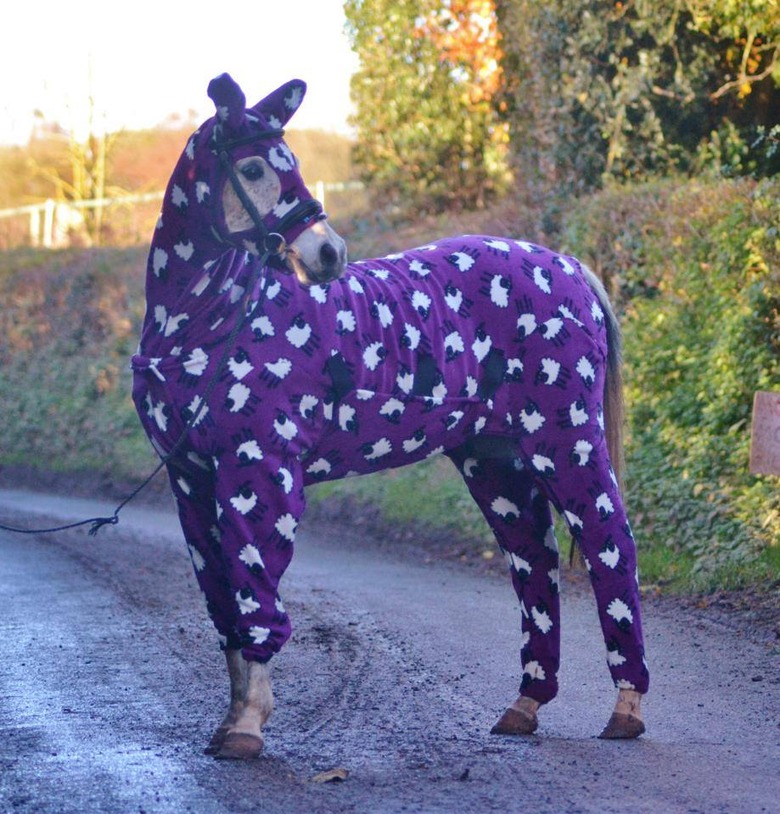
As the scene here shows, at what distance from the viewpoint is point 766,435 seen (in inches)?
307

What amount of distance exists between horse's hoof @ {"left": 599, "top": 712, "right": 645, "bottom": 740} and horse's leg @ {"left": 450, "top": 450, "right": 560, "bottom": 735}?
294 mm

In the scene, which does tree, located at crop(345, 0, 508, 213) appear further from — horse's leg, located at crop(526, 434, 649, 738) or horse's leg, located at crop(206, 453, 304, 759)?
horse's leg, located at crop(206, 453, 304, 759)

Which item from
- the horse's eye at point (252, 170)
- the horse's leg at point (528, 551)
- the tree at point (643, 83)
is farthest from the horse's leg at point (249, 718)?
the tree at point (643, 83)

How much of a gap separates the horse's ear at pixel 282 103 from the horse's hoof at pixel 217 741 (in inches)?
78.4

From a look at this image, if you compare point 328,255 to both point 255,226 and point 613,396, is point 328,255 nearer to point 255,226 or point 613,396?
point 255,226

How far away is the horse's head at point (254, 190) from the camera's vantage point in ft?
14.1

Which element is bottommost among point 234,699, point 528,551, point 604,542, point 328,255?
point 234,699

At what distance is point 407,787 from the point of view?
4.04 meters

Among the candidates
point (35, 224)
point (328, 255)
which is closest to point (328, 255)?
point (328, 255)

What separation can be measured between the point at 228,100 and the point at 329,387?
3.20 feet

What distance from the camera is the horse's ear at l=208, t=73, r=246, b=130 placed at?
429 centimetres

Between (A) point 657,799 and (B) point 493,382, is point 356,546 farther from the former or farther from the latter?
(A) point 657,799

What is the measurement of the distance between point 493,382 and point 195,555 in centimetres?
122

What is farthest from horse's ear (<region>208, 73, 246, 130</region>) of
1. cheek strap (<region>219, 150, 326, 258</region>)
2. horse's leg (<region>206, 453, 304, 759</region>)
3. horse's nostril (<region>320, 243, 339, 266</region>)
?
horse's leg (<region>206, 453, 304, 759</region>)
